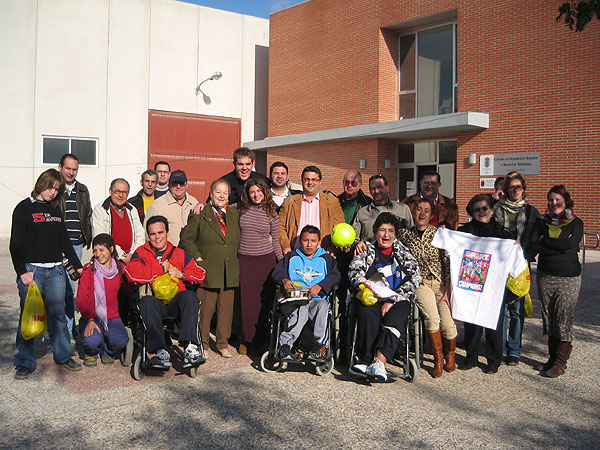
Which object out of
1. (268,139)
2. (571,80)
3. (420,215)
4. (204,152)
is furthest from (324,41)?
(420,215)

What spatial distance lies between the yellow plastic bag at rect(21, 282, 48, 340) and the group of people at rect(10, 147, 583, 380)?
0.11 metres

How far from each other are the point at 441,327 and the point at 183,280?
2639mm

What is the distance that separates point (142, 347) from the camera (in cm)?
Answer: 525

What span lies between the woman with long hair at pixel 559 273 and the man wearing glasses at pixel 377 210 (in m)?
1.36

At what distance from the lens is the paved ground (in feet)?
13.0

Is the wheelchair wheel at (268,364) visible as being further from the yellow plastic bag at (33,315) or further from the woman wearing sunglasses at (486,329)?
the yellow plastic bag at (33,315)

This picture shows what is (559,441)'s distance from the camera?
13.1ft

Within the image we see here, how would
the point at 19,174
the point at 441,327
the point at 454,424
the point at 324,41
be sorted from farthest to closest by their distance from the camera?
the point at 324,41
the point at 19,174
the point at 441,327
the point at 454,424

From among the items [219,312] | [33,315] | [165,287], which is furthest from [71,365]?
[219,312]

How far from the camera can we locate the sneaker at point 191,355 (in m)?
5.25

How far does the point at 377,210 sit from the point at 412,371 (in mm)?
1802

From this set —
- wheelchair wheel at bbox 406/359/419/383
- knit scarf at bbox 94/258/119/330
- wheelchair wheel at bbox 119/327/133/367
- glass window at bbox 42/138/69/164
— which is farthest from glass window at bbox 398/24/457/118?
wheelchair wheel at bbox 119/327/133/367

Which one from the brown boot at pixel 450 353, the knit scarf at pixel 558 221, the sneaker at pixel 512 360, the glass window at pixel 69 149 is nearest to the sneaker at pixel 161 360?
the brown boot at pixel 450 353

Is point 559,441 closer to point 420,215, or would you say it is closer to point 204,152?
point 420,215
